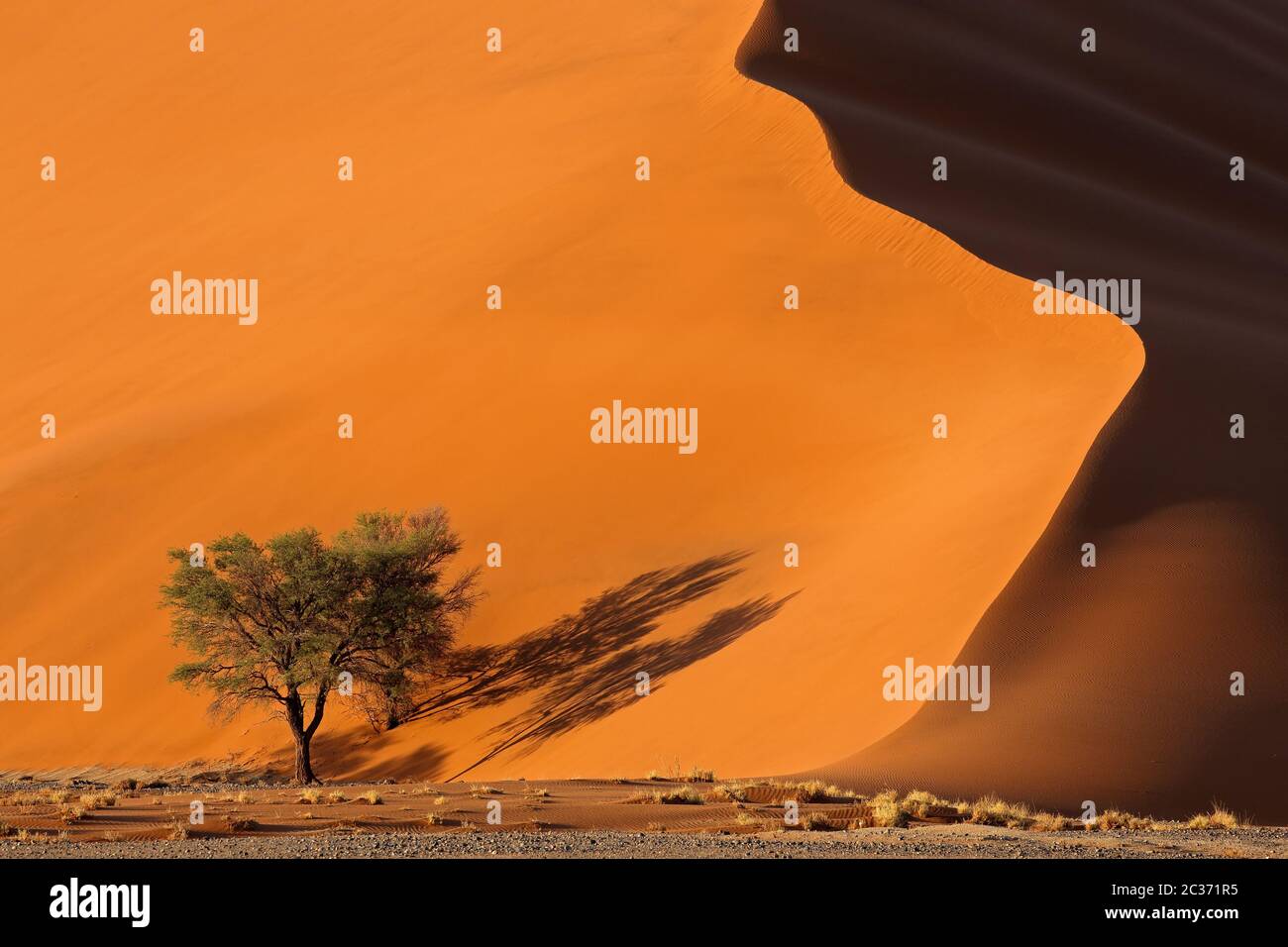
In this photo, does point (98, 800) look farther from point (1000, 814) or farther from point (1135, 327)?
point (1135, 327)

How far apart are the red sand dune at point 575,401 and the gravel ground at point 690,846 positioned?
2545 mm

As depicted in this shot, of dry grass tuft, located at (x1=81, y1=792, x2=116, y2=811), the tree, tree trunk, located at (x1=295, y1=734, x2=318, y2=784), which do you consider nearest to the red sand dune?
tree trunk, located at (x1=295, y1=734, x2=318, y2=784)

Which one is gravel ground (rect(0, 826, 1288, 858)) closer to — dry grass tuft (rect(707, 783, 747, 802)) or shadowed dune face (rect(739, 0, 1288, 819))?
dry grass tuft (rect(707, 783, 747, 802))

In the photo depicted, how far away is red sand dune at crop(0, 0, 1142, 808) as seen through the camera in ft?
61.8

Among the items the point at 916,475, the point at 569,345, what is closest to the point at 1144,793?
the point at 916,475

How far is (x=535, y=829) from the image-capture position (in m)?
12.9

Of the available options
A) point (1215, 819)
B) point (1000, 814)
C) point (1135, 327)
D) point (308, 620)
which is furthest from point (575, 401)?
point (1215, 819)

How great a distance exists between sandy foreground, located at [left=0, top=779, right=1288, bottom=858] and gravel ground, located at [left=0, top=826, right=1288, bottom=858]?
0.06 ft

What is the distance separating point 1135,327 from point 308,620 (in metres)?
11.1

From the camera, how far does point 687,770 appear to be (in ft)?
54.5

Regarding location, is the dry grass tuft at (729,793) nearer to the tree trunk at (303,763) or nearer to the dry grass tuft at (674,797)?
the dry grass tuft at (674,797)

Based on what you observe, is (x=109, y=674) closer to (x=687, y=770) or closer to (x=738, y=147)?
(x=687, y=770)

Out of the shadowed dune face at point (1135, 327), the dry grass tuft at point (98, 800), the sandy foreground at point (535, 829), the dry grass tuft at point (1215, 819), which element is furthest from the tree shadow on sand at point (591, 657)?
the dry grass tuft at point (1215, 819)

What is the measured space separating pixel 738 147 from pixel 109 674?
1371 centimetres
